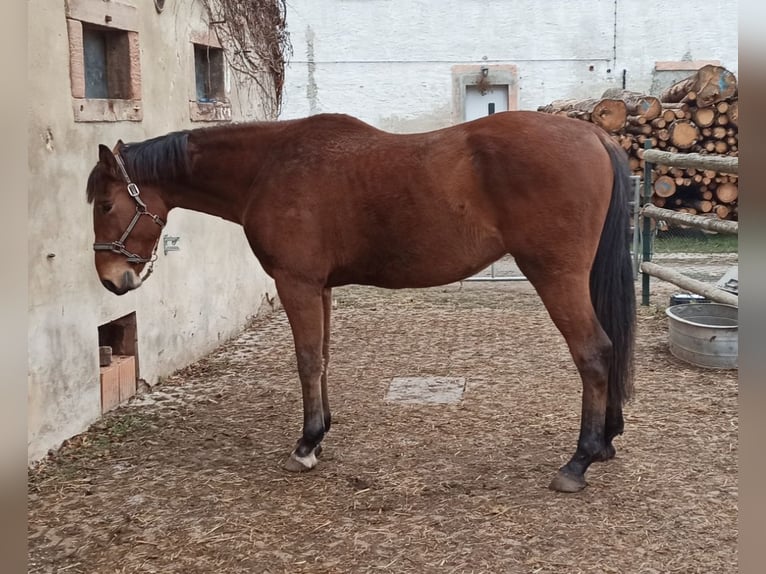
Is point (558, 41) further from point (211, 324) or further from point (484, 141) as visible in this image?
point (484, 141)

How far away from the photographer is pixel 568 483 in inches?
129

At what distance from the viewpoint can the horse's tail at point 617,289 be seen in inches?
134

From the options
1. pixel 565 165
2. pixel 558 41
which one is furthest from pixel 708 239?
pixel 565 165

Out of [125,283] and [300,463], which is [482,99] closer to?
[125,283]

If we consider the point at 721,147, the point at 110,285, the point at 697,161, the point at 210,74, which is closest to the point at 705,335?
the point at 697,161

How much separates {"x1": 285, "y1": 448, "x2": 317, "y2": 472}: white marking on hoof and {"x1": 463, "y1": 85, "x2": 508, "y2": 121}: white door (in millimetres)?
11318

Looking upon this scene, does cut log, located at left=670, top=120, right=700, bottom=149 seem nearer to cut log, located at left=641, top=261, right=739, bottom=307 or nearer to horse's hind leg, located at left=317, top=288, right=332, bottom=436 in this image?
cut log, located at left=641, top=261, right=739, bottom=307

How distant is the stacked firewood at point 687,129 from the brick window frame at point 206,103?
21.0 feet

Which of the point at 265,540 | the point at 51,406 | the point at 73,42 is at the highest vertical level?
the point at 73,42

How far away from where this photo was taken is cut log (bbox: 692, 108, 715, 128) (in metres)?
10.5

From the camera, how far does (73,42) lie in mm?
3982

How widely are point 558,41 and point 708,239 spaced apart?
17.0 feet

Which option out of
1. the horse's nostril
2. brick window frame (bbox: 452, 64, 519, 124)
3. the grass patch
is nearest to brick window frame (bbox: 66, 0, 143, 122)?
the horse's nostril

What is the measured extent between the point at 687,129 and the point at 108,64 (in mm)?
8492
